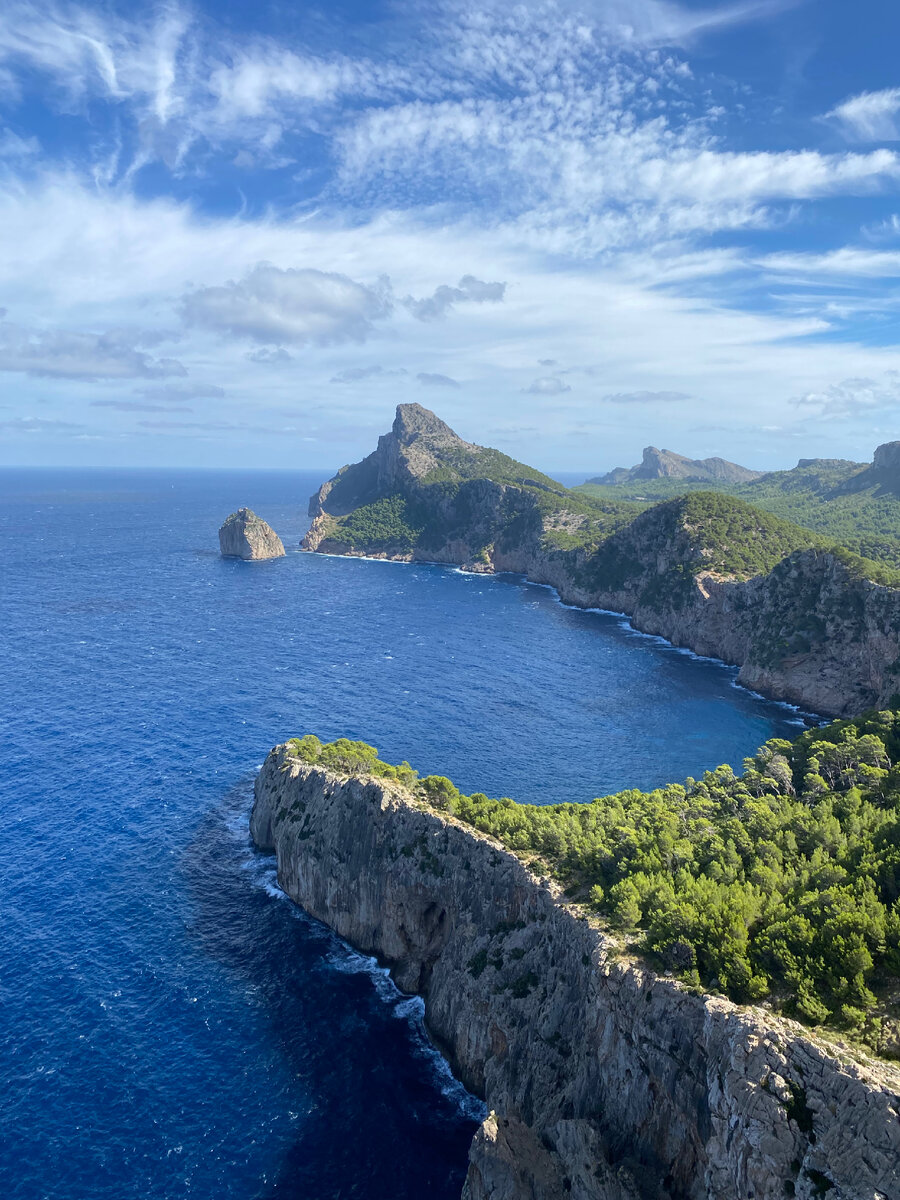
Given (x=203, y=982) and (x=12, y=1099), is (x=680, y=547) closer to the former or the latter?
(x=203, y=982)

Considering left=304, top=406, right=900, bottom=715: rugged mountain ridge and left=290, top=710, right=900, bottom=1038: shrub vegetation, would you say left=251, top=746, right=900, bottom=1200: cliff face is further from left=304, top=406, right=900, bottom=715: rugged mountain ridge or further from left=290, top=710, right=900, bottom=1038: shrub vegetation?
left=304, top=406, right=900, bottom=715: rugged mountain ridge

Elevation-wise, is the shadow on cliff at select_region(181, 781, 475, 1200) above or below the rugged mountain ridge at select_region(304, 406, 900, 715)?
below

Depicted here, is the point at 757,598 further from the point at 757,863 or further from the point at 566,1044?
the point at 566,1044

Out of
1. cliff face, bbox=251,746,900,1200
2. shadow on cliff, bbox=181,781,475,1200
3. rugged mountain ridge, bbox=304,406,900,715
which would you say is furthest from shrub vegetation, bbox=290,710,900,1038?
rugged mountain ridge, bbox=304,406,900,715

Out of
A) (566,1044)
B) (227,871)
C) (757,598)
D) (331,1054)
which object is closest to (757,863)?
(566,1044)

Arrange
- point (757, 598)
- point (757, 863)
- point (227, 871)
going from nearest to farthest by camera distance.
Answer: point (757, 863), point (227, 871), point (757, 598)

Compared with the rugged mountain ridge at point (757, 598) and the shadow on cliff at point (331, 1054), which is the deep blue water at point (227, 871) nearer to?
the shadow on cliff at point (331, 1054)
